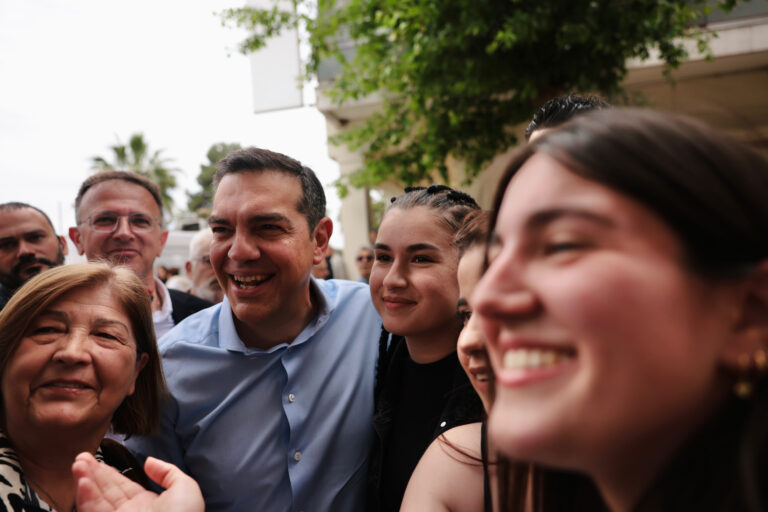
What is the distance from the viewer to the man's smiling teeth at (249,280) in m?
2.64

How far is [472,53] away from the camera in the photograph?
20.8 ft

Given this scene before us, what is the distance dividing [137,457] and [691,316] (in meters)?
2.37

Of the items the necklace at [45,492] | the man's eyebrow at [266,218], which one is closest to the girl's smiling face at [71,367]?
the necklace at [45,492]

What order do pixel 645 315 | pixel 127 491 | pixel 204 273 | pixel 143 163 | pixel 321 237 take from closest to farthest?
pixel 645 315, pixel 127 491, pixel 321 237, pixel 204 273, pixel 143 163

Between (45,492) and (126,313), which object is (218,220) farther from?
(45,492)

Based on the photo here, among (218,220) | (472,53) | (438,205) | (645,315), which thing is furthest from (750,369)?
(472,53)

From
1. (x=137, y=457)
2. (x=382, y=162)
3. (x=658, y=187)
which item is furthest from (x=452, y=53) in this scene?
(x=658, y=187)

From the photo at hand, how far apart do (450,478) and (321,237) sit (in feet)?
5.43

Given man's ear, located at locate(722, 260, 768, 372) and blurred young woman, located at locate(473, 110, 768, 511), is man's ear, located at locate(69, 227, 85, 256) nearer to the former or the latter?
blurred young woman, located at locate(473, 110, 768, 511)

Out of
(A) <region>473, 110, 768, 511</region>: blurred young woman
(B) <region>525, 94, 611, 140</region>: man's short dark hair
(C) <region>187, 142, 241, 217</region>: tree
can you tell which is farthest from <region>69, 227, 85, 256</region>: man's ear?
(C) <region>187, 142, 241, 217</region>: tree

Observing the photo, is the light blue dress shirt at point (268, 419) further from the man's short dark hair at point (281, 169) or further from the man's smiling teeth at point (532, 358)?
the man's smiling teeth at point (532, 358)

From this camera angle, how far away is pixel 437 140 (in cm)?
721

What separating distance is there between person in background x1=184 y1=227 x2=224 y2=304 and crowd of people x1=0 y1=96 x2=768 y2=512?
48.6 inches

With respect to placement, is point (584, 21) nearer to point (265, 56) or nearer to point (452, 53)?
point (452, 53)
